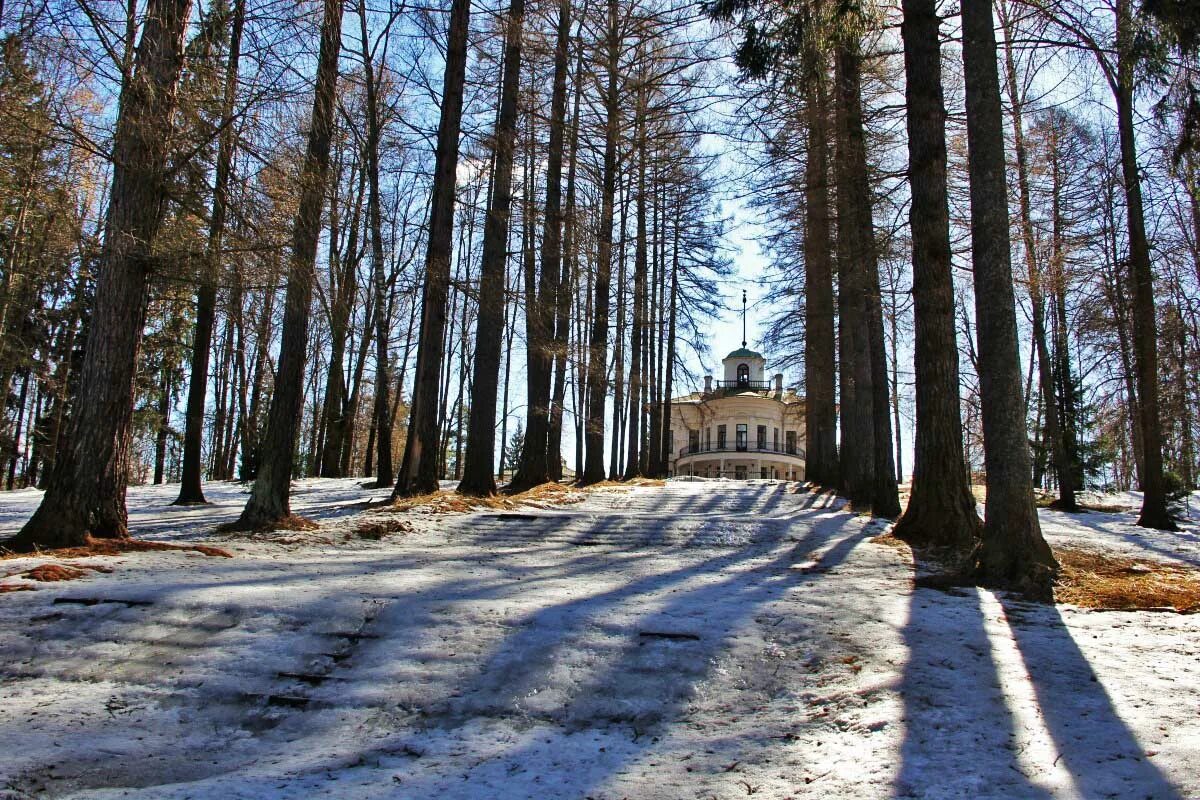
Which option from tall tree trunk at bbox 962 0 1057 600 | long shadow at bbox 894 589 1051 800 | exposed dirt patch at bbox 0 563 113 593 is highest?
tall tree trunk at bbox 962 0 1057 600

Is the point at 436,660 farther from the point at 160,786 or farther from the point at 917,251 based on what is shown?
the point at 917,251

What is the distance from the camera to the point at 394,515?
31.8ft

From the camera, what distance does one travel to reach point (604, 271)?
1563 centimetres

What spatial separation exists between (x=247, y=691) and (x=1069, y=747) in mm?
3785

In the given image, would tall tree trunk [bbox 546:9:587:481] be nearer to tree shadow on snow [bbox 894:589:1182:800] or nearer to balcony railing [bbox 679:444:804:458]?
A: tree shadow on snow [bbox 894:589:1182:800]

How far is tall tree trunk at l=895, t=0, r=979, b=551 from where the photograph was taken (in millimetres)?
8094

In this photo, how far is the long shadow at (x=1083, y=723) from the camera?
267cm

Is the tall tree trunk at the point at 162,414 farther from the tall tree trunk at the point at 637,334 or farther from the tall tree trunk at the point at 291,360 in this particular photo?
the tall tree trunk at the point at 291,360

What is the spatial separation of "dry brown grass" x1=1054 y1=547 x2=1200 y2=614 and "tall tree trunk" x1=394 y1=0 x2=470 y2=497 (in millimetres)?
8487

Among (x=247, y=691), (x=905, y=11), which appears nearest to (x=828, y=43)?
(x=905, y=11)

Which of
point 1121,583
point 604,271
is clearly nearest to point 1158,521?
→ point 1121,583

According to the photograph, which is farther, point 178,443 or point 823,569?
point 178,443

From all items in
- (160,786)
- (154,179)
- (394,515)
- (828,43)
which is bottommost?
(160,786)

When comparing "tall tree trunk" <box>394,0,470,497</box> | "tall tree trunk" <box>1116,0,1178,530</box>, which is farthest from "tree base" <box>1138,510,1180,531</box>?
"tall tree trunk" <box>394,0,470,497</box>
